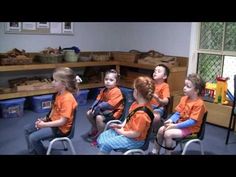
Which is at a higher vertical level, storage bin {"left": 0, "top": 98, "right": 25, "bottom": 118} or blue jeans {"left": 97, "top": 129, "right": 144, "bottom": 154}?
blue jeans {"left": 97, "top": 129, "right": 144, "bottom": 154}

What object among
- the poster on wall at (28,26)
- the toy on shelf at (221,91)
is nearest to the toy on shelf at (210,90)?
the toy on shelf at (221,91)

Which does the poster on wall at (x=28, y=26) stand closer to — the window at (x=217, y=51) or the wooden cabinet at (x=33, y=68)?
the wooden cabinet at (x=33, y=68)

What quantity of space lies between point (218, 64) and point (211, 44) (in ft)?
0.94

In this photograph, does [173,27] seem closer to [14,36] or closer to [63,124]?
[14,36]

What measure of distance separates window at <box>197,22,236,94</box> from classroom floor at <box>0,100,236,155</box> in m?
0.78

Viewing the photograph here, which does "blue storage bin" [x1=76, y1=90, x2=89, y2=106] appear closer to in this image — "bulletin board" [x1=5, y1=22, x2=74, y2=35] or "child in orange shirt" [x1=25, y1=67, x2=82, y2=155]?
"bulletin board" [x1=5, y1=22, x2=74, y2=35]

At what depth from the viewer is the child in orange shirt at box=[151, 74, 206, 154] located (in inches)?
85.8

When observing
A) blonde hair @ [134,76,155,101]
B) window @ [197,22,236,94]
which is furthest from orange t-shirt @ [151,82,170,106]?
window @ [197,22,236,94]

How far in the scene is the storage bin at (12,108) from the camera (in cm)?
355

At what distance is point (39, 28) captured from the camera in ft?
13.7

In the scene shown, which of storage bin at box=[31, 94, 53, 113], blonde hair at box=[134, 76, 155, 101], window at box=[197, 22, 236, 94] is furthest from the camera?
storage bin at box=[31, 94, 53, 113]

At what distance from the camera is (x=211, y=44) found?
3.89 meters

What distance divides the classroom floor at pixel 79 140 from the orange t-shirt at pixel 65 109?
490 mm
